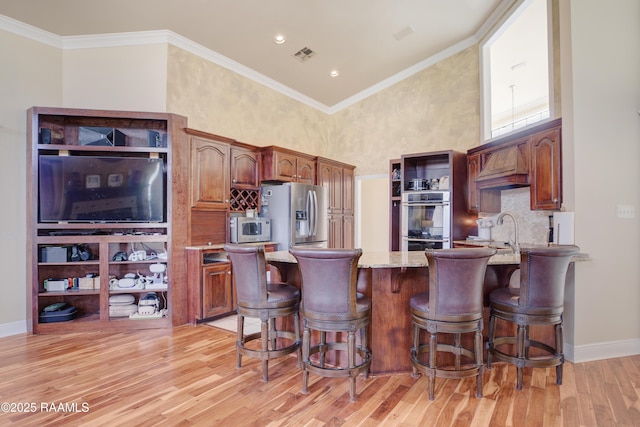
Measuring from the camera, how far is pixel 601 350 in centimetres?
293

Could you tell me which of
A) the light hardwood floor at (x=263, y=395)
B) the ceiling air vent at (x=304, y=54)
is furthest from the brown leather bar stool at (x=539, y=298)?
the ceiling air vent at (x=304, y=54)

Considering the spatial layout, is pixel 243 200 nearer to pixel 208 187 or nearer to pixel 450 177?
pixel 208 187

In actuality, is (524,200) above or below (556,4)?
below

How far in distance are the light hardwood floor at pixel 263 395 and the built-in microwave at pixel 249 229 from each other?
1.83 m

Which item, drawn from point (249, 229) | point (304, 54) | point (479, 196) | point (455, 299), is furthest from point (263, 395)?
point (304, 54)

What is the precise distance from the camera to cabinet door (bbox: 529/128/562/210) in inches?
127

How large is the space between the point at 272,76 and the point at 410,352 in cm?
473

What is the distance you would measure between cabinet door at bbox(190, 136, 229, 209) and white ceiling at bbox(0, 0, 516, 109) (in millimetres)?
1408

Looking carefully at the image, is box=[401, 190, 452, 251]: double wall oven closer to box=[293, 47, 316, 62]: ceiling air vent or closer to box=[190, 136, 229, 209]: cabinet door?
box=[293, 47, 316, 62]: ceiling air vent

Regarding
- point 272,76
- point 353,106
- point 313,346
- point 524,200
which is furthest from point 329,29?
point 313,346

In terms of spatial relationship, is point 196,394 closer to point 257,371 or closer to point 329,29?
point 257,371

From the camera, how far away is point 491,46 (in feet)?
16.2

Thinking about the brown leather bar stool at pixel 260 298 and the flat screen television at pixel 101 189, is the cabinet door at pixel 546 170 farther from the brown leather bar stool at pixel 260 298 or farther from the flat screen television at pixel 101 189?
the flat screen television at pixel 101 189

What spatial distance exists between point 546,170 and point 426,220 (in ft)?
6.02
